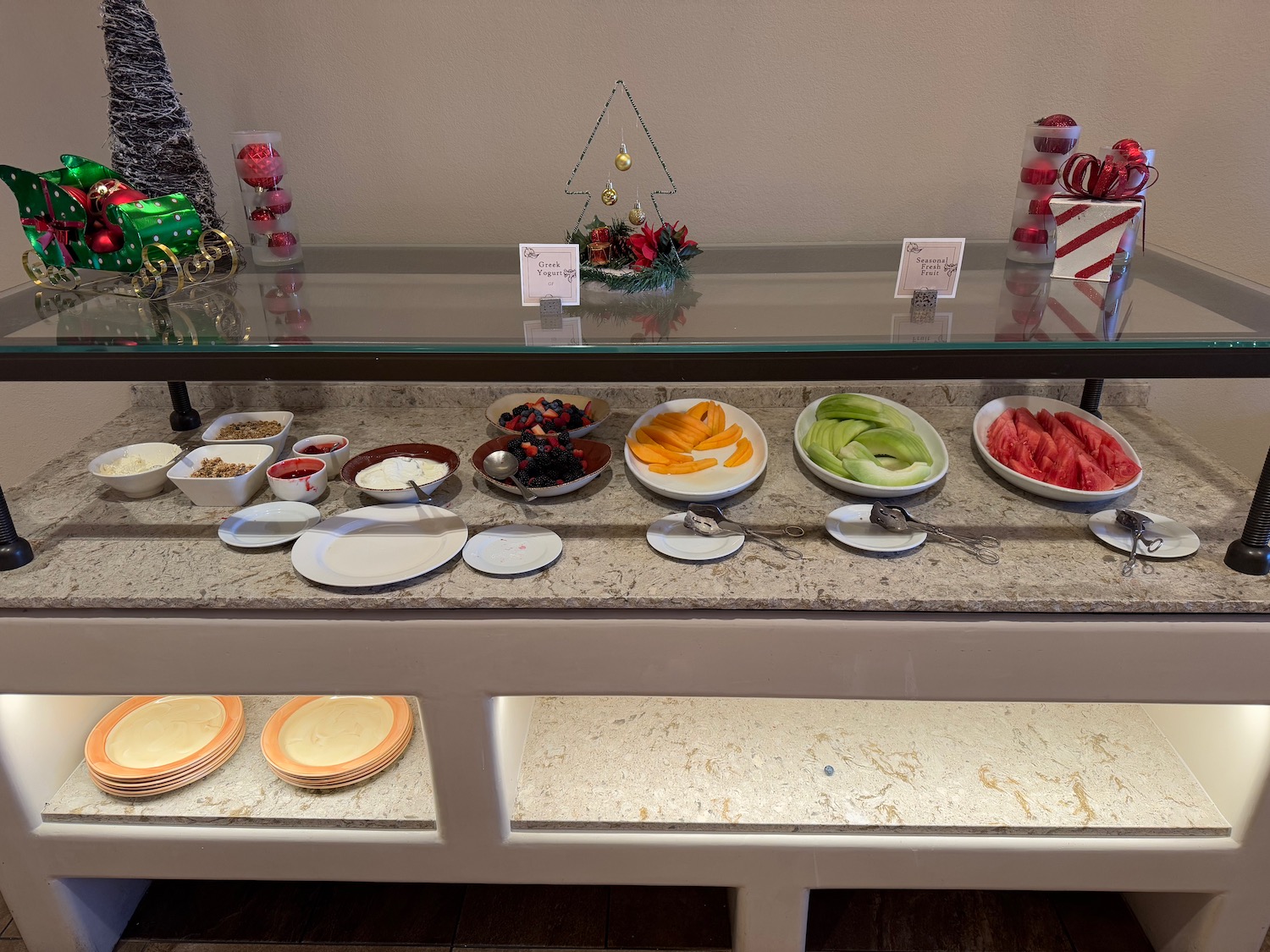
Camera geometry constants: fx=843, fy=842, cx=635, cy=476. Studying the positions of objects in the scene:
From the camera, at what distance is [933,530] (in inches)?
50.5

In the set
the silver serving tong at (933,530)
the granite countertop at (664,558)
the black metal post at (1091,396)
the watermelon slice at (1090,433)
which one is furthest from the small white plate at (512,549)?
the black metal post at (1091,396)

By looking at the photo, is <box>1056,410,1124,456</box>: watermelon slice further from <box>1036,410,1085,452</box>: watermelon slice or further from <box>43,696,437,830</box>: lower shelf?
<box>43,696,437,830</box>: lower shelf

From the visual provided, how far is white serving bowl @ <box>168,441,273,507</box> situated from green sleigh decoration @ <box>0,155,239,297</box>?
31cm

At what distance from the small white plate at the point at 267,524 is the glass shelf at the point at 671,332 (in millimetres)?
325

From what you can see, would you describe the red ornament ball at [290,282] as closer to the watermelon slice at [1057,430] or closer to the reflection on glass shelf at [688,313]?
the reflection on glass shelf at [688,313]

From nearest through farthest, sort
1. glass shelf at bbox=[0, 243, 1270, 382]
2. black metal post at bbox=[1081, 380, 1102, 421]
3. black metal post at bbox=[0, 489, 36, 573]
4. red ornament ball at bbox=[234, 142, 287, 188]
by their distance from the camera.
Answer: glass shelf at bbox=[0, 243, 1270, 382] → black metal post at bbox=[0, 489, 36, 573] → red ornament ball at bbox=[234, 142, 287, 188] → black metal post at bbox=[1081, 380, 1102, 421]

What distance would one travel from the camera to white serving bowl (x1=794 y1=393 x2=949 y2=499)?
137 cm

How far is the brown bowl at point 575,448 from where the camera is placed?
139 cm

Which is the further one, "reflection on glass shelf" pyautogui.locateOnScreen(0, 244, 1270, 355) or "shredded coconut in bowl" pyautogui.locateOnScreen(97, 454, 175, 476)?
"shredded coconut in bowl" pyautogui.locateOnScreen(97, 454, 175, 476)

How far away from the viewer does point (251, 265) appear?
1429 mm

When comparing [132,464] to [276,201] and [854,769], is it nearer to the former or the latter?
[276,201]

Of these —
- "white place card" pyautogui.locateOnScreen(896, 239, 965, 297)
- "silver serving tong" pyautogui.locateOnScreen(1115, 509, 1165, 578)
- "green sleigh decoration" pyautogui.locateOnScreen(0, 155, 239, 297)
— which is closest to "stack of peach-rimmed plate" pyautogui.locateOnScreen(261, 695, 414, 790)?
"green sleigh decoration" pyautogui.locateOnScreen(0, 155, 239, 297)

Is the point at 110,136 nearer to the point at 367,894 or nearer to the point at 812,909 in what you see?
the point at 367,894

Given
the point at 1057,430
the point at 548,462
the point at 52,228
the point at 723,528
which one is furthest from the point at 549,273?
the point at 1057,430
